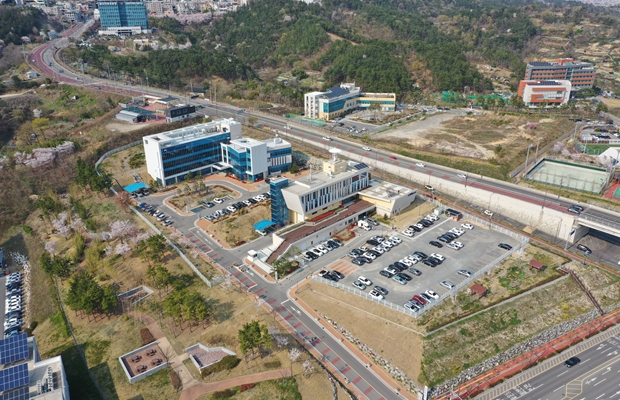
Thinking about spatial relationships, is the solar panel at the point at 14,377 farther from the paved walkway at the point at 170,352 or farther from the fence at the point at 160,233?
the fence at the point at 160,233

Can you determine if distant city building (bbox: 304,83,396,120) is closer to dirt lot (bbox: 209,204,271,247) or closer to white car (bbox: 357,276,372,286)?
dirt lot (bbox: 209,204,271,247)

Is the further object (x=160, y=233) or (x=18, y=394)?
(x=160, y=233)

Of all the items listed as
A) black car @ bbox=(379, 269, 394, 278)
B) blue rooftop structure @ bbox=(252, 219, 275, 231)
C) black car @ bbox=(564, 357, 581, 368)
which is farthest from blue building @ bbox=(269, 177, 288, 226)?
black car @ bbox=(564, 357, 581, 368)

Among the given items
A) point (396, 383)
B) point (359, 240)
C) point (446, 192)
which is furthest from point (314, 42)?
point (396, 383)

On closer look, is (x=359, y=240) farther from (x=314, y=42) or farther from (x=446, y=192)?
(x=314, y=42)

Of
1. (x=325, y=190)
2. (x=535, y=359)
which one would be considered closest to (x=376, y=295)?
(x=535, y=359)

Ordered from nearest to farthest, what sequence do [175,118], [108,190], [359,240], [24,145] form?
[359,240]
[108,190]
[24,145]
[175,118]

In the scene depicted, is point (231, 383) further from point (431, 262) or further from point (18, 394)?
point (431, 262)
